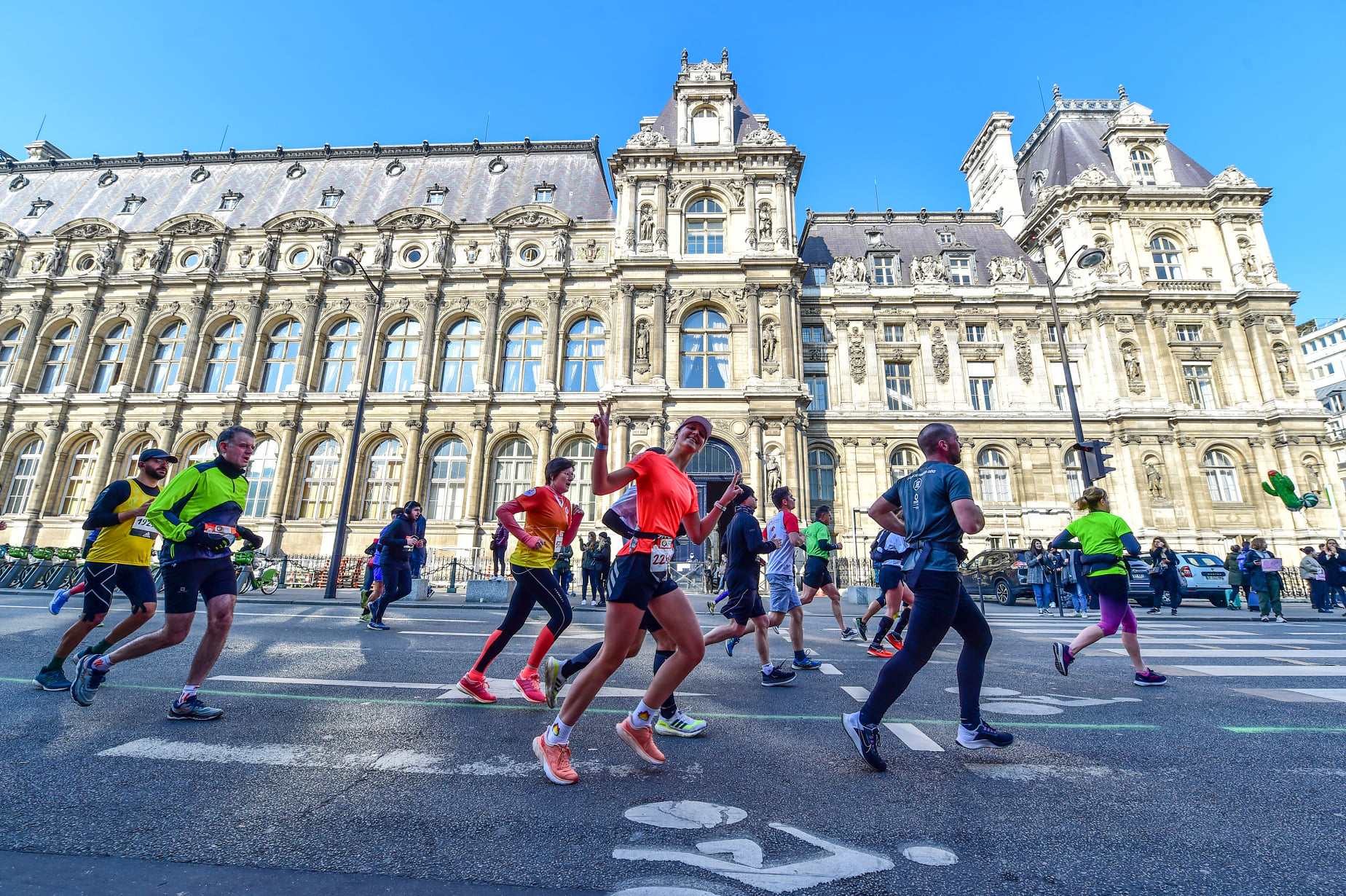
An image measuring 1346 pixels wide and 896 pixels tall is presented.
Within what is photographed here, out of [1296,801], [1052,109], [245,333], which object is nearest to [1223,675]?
[1296,801]

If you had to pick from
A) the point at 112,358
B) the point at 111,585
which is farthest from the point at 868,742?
the point at 112,358

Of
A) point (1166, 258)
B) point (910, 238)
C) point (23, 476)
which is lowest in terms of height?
point (23, 476)

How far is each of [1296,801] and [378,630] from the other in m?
9.45

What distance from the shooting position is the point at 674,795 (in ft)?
8.86

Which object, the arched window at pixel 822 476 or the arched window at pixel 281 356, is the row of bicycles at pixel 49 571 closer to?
the arched window at pixel 281 356

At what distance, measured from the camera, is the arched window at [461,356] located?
2497 cm

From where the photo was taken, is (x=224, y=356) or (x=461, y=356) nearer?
(x=461, y=356)

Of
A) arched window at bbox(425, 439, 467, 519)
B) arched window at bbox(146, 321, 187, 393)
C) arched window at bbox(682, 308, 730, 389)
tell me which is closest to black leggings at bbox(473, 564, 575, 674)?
arched window at bbox(682, 308, 730, 389)

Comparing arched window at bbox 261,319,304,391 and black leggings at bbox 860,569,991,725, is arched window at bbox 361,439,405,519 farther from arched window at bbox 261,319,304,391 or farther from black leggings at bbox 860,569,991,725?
black leggings at bbox 860,569,991,725

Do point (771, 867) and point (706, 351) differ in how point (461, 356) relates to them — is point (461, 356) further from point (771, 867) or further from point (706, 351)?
point (771, 867)

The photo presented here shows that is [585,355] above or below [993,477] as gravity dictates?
above

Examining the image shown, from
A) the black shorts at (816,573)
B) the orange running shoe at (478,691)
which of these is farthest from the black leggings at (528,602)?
the black shorts at (816,573)

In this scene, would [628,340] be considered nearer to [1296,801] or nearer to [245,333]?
[245,333]

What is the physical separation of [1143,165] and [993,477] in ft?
Answer: 60.5
